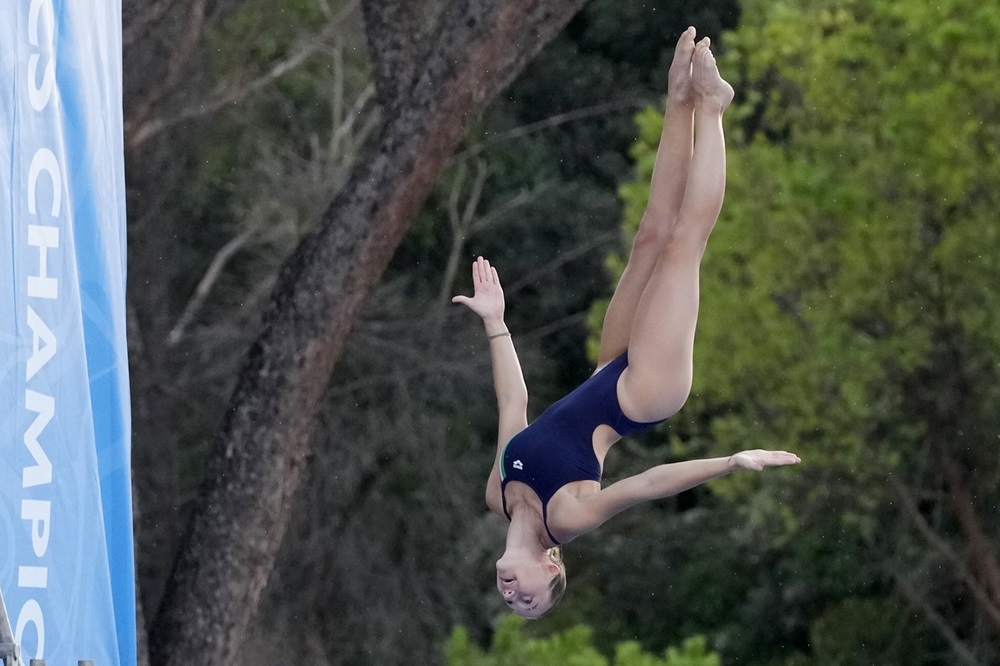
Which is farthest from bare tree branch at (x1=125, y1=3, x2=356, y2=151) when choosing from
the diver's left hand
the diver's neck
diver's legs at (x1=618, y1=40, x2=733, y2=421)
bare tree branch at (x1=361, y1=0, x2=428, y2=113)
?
the diver's left hand

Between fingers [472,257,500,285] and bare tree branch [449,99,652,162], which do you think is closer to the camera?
fingers [472,257,500,285]

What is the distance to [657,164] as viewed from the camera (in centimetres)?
466

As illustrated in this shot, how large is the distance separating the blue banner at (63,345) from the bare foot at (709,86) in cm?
193

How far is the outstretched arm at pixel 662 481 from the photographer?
3.62 meters

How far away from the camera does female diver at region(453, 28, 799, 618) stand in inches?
170

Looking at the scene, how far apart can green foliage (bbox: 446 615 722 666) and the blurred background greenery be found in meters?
0.03

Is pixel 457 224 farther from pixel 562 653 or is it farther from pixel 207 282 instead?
pixel 562 653

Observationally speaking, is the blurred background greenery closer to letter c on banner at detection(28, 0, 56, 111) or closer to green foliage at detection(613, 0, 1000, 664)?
green foliage at detection(613, 0, 1000, 664)

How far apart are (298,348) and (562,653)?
246 centimetres

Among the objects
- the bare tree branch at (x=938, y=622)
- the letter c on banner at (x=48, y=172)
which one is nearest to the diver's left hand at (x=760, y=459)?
the letter c on banner at (x=48, y=172)

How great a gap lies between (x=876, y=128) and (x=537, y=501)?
233 inches

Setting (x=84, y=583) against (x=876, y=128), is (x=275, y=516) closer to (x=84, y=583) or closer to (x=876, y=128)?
(x=84, y=583)

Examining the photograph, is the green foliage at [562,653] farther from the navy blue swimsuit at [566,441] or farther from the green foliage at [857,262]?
the navy blue swimsuit at [566,441]

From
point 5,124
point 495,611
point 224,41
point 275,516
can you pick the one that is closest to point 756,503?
point 495,611
